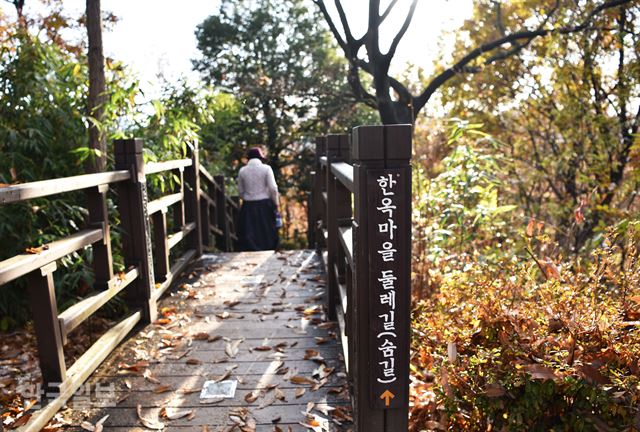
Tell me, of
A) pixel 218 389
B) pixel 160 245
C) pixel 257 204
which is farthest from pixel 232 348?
pixel 257 204

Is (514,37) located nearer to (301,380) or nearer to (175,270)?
(175,270)

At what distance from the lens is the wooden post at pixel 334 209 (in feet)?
11.6

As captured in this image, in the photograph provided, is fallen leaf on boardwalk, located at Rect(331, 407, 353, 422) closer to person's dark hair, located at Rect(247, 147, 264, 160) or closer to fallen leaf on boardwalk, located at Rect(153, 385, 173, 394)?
fallen leaf on boardwalk, located at Rect(153, 385, 173, 394)

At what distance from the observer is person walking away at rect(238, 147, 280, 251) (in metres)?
7.40

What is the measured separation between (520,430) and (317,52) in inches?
509

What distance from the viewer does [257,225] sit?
789cm

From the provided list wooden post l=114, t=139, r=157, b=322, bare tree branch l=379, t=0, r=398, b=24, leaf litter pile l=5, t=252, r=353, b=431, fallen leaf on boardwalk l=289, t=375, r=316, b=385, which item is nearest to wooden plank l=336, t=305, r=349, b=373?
leaf litter pile l=5, t=252, r=353, b=431

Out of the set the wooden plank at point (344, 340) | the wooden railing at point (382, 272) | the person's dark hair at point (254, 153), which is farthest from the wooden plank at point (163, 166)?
the wooden railing at point (382, 272)

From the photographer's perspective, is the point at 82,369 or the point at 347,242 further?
the point at 82,369

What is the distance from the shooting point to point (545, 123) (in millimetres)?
8375

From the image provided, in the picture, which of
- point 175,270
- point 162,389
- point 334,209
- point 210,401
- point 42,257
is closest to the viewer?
point 42,257

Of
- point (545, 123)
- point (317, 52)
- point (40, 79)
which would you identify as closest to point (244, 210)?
point (40, 79)

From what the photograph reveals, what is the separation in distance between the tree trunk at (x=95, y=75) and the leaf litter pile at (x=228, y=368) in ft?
4.63

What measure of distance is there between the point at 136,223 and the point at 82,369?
121cm
